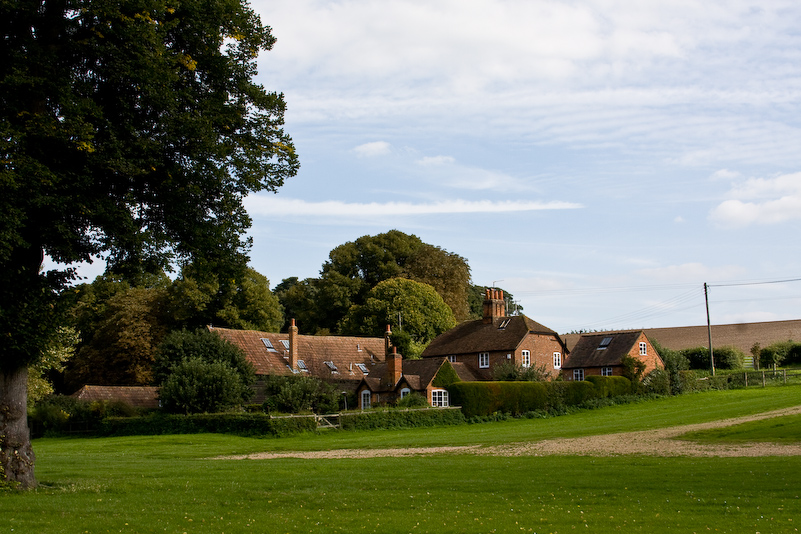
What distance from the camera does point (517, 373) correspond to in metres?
51.4

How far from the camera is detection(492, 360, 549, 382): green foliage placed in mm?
51156

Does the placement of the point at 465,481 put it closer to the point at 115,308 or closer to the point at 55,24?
the point at 55,24

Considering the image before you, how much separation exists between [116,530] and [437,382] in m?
38.1

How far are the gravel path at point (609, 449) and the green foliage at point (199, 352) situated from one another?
20118mm

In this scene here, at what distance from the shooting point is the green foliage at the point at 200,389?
4391 cm

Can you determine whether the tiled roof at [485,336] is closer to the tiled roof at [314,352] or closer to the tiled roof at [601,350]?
the tiled roof at [601,350]

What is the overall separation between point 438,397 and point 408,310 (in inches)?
749

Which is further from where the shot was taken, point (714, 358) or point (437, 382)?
point (714, 358)

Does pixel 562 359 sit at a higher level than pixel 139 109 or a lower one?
lower

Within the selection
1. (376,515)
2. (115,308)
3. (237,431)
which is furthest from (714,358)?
(376,515)

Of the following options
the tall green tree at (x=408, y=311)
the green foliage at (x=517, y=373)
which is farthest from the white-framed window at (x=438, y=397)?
the tall green tree at (x=408, y=311)

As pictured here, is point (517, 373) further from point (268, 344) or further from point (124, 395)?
point (124, 395)

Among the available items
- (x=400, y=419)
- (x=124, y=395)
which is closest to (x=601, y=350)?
(x=400, y=419)

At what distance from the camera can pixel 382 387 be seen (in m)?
51.5
